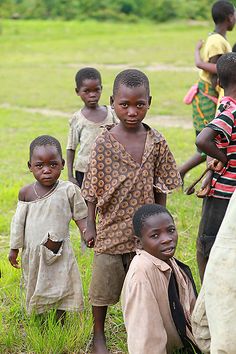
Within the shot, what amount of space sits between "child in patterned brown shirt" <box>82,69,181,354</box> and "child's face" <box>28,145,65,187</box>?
0.88ft

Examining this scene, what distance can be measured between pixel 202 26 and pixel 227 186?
25.6 m

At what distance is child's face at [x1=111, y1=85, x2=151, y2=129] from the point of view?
3.54 metres

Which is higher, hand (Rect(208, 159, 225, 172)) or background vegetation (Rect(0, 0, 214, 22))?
background vegetation (Rect(0, 0, 214, 22))

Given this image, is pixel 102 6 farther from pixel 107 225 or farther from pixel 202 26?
pixel 107 225

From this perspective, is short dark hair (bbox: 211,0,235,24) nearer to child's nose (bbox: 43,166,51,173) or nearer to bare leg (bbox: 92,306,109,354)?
child's nose (bbox: 43,166,51,173)

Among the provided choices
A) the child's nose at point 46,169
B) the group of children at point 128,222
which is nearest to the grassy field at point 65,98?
the group of children at point 128,222

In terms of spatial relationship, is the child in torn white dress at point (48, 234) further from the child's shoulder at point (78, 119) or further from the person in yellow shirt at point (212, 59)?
the person in yellow shirt at point (212, 59)

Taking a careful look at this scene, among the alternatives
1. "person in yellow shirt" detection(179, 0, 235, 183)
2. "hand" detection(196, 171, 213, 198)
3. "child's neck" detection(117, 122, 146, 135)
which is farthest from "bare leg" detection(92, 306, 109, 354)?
"person in yellow shirt" detection(179, 0, 235, 183)

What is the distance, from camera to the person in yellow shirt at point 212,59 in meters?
5.94

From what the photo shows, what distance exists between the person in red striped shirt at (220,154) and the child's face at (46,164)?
755 mm

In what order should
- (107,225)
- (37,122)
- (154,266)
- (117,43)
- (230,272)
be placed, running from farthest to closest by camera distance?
1. (117,43)
2. (37,122)
3. (107,225)
4. (154,266)
5. (230,272)

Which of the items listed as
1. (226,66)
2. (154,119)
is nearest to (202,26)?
(154,119)

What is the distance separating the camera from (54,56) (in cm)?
2086

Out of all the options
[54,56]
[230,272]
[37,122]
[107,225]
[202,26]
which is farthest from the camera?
[202,26]
